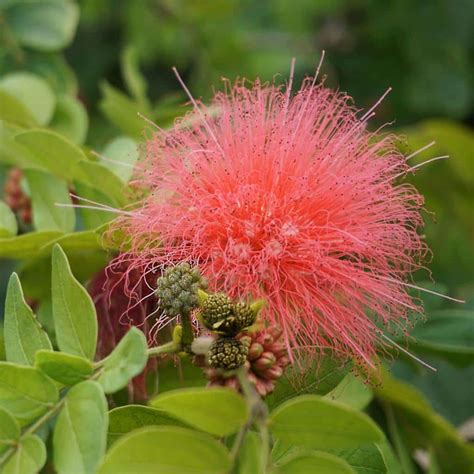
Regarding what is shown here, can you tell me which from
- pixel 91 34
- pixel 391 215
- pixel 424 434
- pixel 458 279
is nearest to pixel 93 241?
pixel 391 215

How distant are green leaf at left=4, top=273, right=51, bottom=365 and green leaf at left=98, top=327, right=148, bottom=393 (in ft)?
0.65

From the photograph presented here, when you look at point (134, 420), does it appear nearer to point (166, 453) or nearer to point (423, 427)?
point (166, 453)

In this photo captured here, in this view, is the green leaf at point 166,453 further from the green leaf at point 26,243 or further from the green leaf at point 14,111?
the green leaf at point 14,111

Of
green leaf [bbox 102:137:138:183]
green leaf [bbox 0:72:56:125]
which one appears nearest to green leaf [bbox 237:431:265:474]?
green leaf [bbox 102:137:138:183]

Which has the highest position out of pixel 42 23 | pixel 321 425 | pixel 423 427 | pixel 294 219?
pixel 294 219

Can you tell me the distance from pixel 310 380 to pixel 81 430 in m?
0.50

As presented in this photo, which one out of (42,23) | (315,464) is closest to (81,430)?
(315,464)

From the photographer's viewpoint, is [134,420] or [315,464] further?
[134,420]

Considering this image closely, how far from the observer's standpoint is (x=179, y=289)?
1.56 meters

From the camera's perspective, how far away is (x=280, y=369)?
63.0 inches

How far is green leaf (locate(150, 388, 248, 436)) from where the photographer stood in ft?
4.22

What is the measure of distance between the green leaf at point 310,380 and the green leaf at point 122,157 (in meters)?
0.71

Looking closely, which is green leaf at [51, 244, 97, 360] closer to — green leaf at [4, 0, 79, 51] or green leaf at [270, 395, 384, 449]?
green leaf at [270, 395, 384, 449]

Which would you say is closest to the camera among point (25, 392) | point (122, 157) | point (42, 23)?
point (25, 392)
